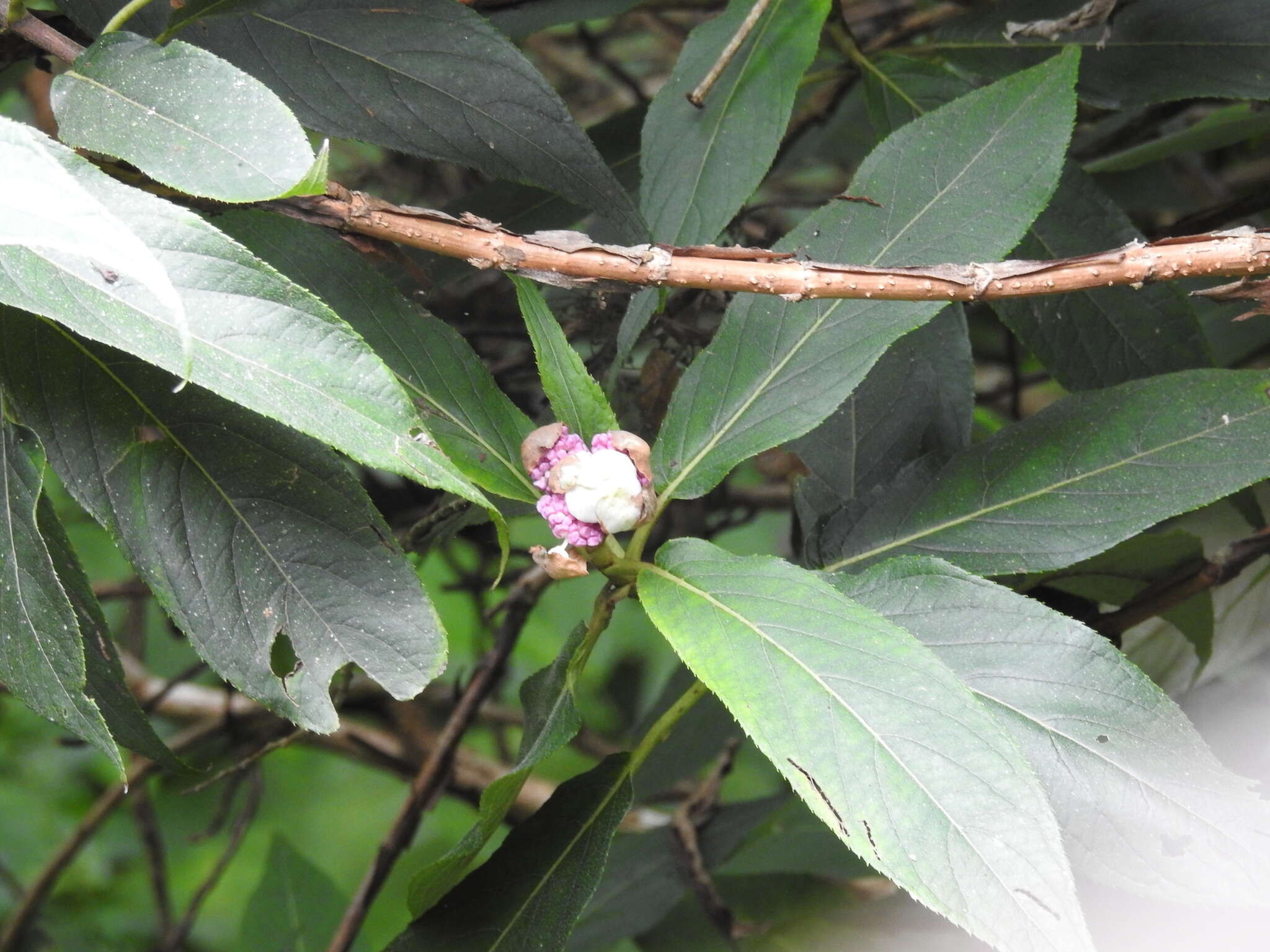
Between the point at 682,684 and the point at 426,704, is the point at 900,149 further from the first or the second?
Answer: the point at 426,704

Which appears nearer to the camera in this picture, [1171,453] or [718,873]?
[1171,453]

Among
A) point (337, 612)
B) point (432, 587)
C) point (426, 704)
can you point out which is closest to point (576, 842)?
point (337, 612)

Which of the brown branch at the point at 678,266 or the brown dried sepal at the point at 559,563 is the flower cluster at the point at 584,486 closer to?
the brown dried sepal at the point at 559,563

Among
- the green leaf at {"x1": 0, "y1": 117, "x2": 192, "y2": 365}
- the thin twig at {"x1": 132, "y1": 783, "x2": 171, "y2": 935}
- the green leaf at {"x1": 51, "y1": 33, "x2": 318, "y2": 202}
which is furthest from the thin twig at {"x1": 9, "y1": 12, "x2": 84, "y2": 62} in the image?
the thin twig at {"x1": 132, "y1": 783, "x2": 171, "y2": 935}

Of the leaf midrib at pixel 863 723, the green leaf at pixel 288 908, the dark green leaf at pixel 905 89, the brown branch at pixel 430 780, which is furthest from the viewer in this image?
the green leaf at pixel 288 908

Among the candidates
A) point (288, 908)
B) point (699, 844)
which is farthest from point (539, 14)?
point (288, 908)

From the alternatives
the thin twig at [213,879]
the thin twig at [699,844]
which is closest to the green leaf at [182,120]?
the thin twig at [699,844]

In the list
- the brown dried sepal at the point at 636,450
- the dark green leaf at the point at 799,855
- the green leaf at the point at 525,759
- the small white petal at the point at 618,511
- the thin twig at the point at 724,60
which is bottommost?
the dark green leaf at the point at 799,855
